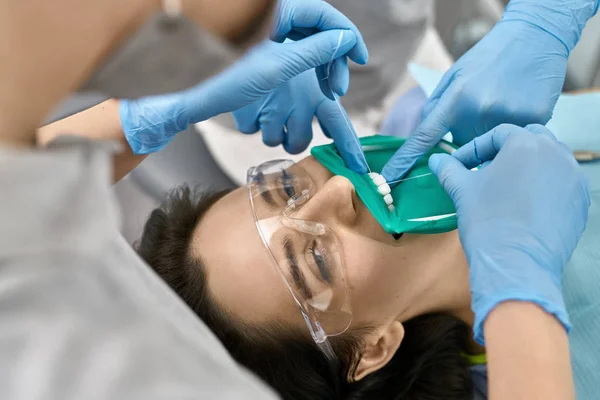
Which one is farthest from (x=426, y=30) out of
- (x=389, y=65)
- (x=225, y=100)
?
(x=225, y=100)

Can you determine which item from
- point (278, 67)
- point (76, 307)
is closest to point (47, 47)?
point (76, 307)

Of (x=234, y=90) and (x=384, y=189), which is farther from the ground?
(x=234, y=90)

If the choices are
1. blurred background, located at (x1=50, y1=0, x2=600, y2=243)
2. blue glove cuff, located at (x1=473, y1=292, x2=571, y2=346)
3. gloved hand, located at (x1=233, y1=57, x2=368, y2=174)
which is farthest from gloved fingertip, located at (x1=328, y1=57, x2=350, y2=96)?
blurred background, located at (x1=50, y1=0, x2=600, y2=243)

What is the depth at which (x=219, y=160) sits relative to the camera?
73.6 inches

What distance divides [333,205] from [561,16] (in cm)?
72

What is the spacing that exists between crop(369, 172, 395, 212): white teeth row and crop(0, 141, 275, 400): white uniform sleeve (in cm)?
59

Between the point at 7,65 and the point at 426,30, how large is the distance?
1822 millimetres

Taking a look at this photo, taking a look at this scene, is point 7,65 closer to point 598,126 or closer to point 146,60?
point 146,60

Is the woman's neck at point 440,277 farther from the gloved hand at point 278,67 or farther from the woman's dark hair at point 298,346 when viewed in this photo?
the gloved hand at point 278,67

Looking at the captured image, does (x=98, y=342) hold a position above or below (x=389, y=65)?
above

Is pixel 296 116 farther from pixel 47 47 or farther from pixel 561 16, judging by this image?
pixel 47 47

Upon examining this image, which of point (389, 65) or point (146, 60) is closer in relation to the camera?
point (146, 60)

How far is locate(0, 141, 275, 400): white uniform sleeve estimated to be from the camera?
441 millimetres

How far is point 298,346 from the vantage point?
1.15 m
